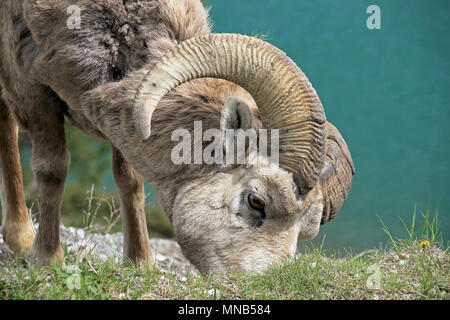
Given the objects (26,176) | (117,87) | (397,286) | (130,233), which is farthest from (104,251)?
(26,176)

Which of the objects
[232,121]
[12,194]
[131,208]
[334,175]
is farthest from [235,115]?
[12,194]

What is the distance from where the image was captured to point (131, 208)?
6609 millimetres

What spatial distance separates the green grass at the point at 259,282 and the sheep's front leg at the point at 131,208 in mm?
2165

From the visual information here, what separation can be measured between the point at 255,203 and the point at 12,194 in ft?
12.7

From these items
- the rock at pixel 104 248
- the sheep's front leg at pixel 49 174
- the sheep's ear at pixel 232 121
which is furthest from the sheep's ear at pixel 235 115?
the sheep's front leg at pixel 49 174

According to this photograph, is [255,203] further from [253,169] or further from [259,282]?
[259,282]

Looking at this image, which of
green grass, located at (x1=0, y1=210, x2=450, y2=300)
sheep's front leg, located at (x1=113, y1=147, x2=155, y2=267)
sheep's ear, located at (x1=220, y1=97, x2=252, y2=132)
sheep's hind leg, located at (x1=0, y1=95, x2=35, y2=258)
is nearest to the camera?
green grass, located at (x1=0, y1=210, x2=450, y2=300)

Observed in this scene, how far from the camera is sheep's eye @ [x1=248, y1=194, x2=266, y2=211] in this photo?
14.4ft

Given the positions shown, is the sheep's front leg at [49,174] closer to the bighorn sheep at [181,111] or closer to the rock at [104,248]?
the bighorn sheep at [181,111]

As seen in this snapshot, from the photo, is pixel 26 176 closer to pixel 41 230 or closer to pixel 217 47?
pixel 41 230

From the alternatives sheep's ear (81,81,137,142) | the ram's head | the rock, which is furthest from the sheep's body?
the rock

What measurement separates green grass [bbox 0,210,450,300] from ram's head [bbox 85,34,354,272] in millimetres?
271

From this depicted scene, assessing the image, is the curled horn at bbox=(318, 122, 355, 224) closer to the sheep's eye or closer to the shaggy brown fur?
the sheep's eye
